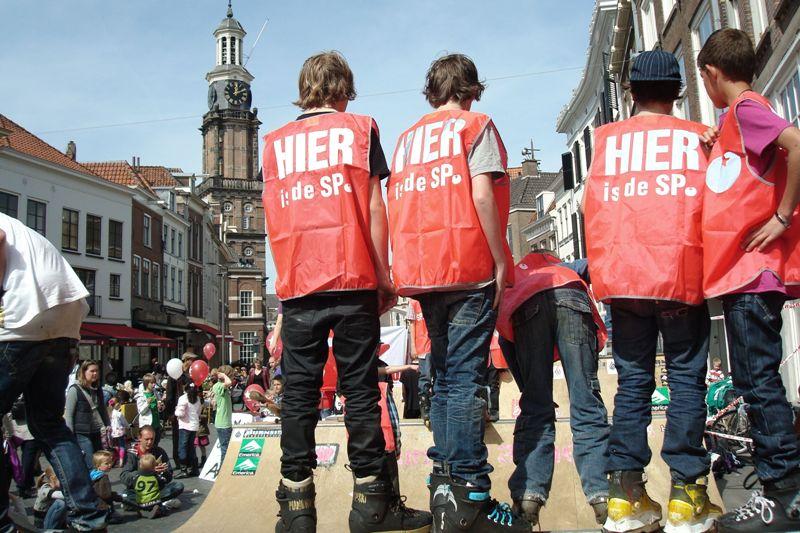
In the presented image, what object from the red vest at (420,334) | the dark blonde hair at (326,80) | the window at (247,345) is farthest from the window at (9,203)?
the window at (247,345)

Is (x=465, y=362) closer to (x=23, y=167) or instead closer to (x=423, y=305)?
(x=423, y=305)

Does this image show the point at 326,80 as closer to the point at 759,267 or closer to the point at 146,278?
the point at 759,267

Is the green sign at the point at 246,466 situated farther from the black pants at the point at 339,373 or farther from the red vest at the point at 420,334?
the red vest at the point at 420,334

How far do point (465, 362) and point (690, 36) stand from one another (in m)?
17.3

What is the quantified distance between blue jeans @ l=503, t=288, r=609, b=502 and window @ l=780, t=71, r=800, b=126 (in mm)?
10173

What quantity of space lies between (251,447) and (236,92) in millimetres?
99403

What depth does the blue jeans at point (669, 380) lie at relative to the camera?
2.86 meters

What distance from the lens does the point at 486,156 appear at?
10.5 ft

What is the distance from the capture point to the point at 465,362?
3.07m

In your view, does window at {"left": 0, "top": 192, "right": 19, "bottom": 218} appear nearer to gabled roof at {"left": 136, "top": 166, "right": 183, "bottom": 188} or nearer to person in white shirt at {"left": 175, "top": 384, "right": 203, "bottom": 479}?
gabled roof at {"left": 136, "top": 166, "right": 183, "bottom": 188}

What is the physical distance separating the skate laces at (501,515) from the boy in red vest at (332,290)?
32cm

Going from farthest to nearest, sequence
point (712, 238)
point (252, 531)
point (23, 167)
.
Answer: point (23, 167)
point (252, 531)
point (712, 238)

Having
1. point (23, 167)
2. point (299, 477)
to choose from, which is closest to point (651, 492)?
point (299, 477)

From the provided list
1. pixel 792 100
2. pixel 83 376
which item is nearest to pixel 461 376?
pixel 83 376
